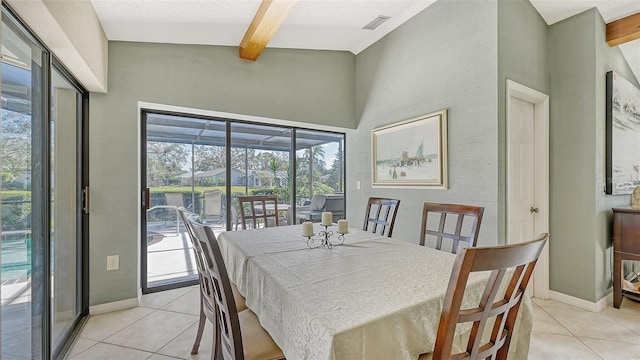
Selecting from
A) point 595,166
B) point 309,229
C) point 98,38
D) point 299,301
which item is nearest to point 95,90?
point 98,38

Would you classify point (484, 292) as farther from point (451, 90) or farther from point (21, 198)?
point (451, 90)

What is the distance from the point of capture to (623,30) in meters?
2.71

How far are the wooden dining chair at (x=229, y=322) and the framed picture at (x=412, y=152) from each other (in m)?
2.20

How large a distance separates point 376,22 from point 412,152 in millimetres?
1545

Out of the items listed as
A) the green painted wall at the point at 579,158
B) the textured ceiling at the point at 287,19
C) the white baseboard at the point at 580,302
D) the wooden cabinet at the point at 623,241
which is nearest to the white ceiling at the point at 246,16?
the textured ceiling at the point at 287,19

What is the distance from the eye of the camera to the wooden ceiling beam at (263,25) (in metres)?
2.30

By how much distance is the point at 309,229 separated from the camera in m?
1.81

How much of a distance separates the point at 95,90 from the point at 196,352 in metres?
2.31

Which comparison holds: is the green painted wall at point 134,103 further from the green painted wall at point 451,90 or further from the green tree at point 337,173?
the green painted wall at point 451,90

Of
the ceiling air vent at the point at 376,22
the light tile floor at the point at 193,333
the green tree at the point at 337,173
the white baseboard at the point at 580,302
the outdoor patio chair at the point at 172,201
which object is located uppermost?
the ceiling air vent at the point at 376,22

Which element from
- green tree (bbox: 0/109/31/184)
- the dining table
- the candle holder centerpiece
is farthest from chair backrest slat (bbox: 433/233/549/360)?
green tree (bbox: 0/109/31/184)

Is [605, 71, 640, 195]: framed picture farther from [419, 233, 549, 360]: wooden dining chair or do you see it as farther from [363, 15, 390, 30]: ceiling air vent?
[419, 233, 549, 360]: wooden dining chair

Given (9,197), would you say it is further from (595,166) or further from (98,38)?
(595,166)

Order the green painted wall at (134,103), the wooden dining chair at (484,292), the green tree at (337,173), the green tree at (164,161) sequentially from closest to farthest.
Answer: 1. the wooden dining chair at (484,292)
2. the green painted wall at (134,103)
3. the green tree at (164,161)
4. the green tree at (337,173)
